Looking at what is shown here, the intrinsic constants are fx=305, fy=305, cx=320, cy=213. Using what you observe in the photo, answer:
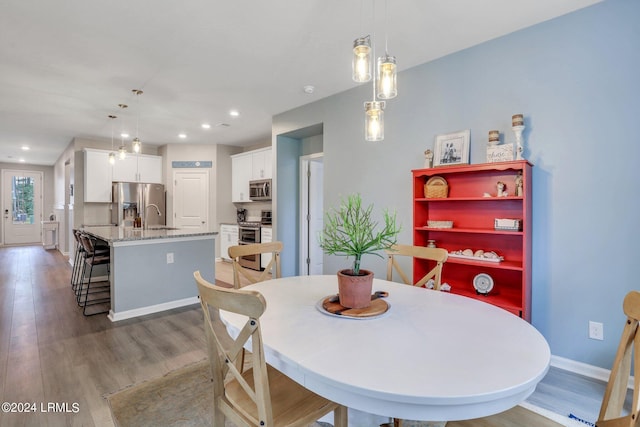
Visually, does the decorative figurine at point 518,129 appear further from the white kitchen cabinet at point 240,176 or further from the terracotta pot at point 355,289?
the white kitchen cabinet at point 240,176

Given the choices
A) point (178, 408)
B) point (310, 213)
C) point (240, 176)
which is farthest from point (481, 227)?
point (240, 176)

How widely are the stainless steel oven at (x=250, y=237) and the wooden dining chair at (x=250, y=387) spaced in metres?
4.54

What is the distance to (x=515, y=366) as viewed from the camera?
91 centimetres

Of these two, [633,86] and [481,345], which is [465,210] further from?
[481,345]

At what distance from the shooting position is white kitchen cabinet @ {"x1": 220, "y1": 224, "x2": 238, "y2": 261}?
6477mm

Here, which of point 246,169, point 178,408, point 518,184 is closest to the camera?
point 178,408

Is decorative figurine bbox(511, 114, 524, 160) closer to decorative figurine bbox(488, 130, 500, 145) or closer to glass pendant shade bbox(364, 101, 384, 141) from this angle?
decorative figurine bbox(488, 130, 500, 145)

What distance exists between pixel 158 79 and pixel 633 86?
13.6 feet

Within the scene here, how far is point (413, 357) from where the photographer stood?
3.15ft

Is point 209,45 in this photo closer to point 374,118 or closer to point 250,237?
point 374,118

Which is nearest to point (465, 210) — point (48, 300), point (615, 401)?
point (615, 401)

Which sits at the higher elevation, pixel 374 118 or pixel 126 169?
pixel 126 169

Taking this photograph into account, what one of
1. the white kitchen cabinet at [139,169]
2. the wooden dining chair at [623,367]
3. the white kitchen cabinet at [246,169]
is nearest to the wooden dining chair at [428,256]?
the wooden dining chair at [623,367]

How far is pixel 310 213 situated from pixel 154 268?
2.40 meters
